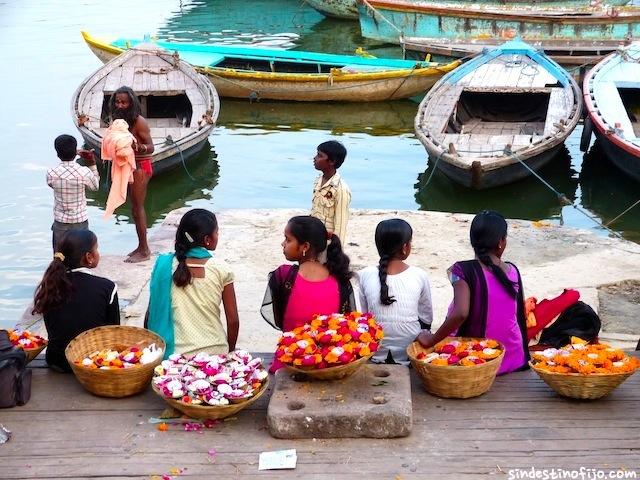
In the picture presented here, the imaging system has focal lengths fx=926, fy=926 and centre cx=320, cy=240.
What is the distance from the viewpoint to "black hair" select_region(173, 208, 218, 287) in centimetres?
427

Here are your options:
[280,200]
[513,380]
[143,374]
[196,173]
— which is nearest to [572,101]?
[280,200]

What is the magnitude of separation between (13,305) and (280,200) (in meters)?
4.07

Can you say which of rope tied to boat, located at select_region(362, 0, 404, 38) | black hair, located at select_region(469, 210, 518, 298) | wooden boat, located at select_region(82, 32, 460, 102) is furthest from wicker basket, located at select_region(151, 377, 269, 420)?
Answer: rope tied to boat, located at select_region(362, 0, 404, 38)

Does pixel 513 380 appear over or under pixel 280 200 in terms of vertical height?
over

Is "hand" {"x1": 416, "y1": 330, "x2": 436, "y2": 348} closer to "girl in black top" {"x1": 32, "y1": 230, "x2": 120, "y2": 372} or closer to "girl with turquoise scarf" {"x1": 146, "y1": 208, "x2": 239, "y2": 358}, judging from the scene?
"girl with turquoise scarf" {"x1": 146, "y1": 208, "x2": 239, "y2": 358}

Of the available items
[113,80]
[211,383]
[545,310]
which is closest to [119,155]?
[545,310]

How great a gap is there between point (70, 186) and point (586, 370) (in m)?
4.07

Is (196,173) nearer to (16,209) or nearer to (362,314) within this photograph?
(16,209)

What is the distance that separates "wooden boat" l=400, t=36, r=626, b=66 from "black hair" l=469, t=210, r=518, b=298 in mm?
11884

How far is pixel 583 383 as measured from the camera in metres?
3.94

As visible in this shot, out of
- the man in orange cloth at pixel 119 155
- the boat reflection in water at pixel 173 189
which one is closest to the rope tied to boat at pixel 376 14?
the boat reflection in water at pixel 173 189

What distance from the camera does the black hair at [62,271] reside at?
4.26 metres

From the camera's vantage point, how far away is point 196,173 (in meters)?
12.3

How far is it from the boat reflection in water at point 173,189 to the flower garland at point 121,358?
6325mm
